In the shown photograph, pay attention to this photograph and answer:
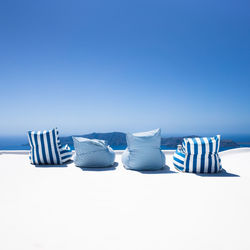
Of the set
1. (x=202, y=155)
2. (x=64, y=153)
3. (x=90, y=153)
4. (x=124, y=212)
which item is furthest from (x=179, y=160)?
(x=64, y=153)

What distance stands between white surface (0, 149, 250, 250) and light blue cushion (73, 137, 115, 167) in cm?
46

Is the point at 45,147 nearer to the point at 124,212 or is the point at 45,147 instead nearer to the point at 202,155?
the point at 124,212

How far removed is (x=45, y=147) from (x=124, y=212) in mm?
2171

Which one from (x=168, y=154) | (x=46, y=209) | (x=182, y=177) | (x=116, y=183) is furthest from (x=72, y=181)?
(x=168, y=154)

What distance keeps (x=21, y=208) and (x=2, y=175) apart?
1381 mm

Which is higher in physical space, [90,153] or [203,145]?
[203,145]

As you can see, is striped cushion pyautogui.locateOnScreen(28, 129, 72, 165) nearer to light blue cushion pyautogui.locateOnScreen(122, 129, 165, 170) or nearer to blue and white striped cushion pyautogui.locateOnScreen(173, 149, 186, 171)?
light blue cushion pyautogui.locateOnScreen(122, 129, 165, 170)

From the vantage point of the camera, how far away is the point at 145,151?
109 inches

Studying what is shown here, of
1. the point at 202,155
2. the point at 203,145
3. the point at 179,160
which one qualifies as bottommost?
the point at 179,160

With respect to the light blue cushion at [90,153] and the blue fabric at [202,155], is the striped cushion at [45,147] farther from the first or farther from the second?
the blue fabric at [202,155]

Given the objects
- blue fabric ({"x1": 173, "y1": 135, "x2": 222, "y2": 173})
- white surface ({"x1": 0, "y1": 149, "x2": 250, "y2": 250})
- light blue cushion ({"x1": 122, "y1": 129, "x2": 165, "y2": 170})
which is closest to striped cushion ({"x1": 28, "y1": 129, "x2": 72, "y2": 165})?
white surface ({"x1": 0, "y1": 149, "x2": 250, "y2": 250})

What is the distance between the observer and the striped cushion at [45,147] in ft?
10.0

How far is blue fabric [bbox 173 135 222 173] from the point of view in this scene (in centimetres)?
262

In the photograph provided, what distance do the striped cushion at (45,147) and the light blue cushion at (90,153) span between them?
1.30 ft
